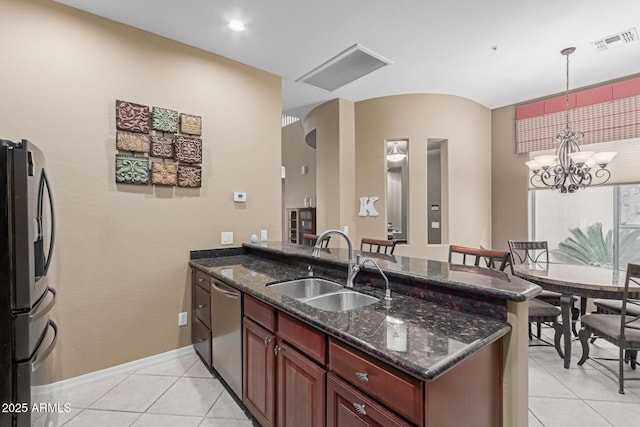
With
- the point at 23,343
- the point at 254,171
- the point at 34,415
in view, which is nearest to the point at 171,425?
the point at 34,415

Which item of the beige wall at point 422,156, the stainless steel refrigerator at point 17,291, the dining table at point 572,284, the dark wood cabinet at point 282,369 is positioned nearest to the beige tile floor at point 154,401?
the dark wood cabinet at point 282,369

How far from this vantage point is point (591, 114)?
4020mm

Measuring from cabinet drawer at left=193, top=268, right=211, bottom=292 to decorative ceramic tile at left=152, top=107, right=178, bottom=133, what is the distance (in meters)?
1.36

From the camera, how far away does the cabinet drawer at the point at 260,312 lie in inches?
67.9

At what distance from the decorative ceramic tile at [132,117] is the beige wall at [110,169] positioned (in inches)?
2.9

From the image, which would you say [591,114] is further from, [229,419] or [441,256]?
[229,419]

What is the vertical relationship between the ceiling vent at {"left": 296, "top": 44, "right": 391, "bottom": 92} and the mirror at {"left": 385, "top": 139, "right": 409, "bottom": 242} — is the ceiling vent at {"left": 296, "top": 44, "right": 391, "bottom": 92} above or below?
above

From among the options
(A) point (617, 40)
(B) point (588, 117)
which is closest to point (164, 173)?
(A) point (617, 40)

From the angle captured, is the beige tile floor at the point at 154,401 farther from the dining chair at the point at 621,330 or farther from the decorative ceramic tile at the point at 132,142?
the dining chair at the point at 621,330

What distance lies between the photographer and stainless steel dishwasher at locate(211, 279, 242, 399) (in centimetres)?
205

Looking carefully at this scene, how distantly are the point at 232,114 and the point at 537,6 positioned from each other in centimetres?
296

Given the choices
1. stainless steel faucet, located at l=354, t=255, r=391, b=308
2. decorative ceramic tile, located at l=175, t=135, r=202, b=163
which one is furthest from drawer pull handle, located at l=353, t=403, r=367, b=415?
decorative ceramic tile, located at l=175, t=135, r=202, b=163

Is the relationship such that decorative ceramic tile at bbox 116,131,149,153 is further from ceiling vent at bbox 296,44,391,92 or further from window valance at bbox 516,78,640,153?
window valance at bbox 516,78,640,153

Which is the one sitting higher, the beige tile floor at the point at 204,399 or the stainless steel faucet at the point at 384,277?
the stainless steel faucet at the point at 384,277
